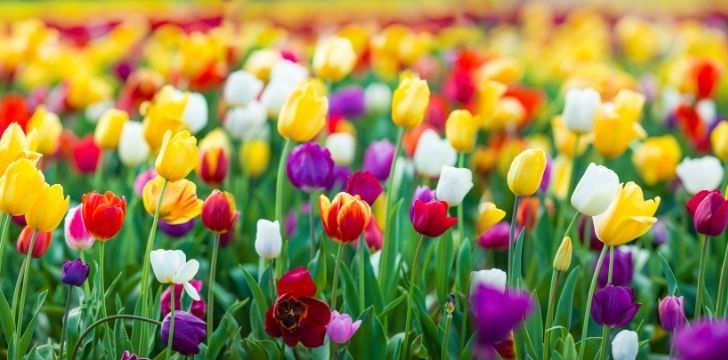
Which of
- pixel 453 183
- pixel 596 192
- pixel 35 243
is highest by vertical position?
pixel 596 192

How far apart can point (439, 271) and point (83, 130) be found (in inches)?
75.5

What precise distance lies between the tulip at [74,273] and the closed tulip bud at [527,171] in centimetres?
74

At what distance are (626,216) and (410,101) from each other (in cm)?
54

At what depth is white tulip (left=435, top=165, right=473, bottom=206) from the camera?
182cm

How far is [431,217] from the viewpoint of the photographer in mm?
1700

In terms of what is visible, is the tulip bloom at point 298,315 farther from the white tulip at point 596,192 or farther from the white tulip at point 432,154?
the white tulip at point 432,154

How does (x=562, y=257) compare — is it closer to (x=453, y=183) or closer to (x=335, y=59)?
(x=453, y=183)

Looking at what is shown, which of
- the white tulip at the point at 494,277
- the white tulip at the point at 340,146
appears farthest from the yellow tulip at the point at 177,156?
the white tulip at the point at 340,146

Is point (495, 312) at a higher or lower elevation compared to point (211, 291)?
higher

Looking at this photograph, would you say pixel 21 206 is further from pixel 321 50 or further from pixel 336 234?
pixel 321 50

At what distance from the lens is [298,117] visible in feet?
6.40

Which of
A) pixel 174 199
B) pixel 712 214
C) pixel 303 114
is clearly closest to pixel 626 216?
pixel 712 214

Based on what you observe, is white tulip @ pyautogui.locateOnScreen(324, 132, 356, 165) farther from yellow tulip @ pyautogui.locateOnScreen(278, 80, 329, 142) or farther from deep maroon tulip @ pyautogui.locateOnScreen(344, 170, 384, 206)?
deep maroon tulip @ pyautogui.locateOnScreen(344, 170, 384, 206)

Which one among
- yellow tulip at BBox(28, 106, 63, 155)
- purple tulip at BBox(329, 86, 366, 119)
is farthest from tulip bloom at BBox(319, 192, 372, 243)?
purple tulip at BBox(329, 86, 366, 119)
